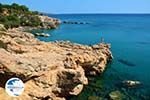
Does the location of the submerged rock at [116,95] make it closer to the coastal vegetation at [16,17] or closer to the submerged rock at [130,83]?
the submerged rock at [130,83]

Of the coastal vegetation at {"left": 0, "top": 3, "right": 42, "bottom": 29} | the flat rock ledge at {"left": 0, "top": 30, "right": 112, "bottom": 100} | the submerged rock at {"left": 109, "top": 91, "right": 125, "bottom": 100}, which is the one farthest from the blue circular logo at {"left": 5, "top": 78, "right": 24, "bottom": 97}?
the coastal vegetation at {"left": 0, "top": 3, "right": 42, "bottom": 29}

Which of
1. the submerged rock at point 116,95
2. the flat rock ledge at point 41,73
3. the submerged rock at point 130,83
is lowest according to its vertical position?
the submerged rock at point 130,83

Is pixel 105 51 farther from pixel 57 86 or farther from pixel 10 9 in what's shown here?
pixel 10 9

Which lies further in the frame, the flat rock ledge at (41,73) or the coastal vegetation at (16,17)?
the coastal vegetation at (16,17)

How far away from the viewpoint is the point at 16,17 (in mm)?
96312

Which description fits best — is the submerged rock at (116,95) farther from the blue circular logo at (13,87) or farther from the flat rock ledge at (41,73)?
the blue circular logo at (13,87)

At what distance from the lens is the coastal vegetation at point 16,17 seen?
3516 inches

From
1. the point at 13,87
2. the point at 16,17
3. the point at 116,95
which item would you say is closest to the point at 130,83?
the point at 116,95

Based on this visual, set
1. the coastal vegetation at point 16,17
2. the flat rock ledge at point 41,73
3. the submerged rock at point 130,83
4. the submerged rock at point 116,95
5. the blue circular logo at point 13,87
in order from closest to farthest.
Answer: the blue circular logo at point 13,87 < the flat rock ledge at point 41,73 < the submerged rock at point 116,95 < the submerged rock at point 130,83 < the coastal vegetation at point 16,17

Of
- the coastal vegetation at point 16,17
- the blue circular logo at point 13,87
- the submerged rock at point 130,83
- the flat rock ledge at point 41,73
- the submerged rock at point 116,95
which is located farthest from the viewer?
the coastal vegetation at point 16,17

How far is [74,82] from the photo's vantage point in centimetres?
2925

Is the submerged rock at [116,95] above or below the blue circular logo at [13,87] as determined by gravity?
below

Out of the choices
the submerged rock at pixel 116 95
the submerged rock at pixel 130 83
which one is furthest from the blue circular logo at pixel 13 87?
the submerged rock at pixel 130 83

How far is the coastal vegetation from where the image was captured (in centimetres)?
8931
